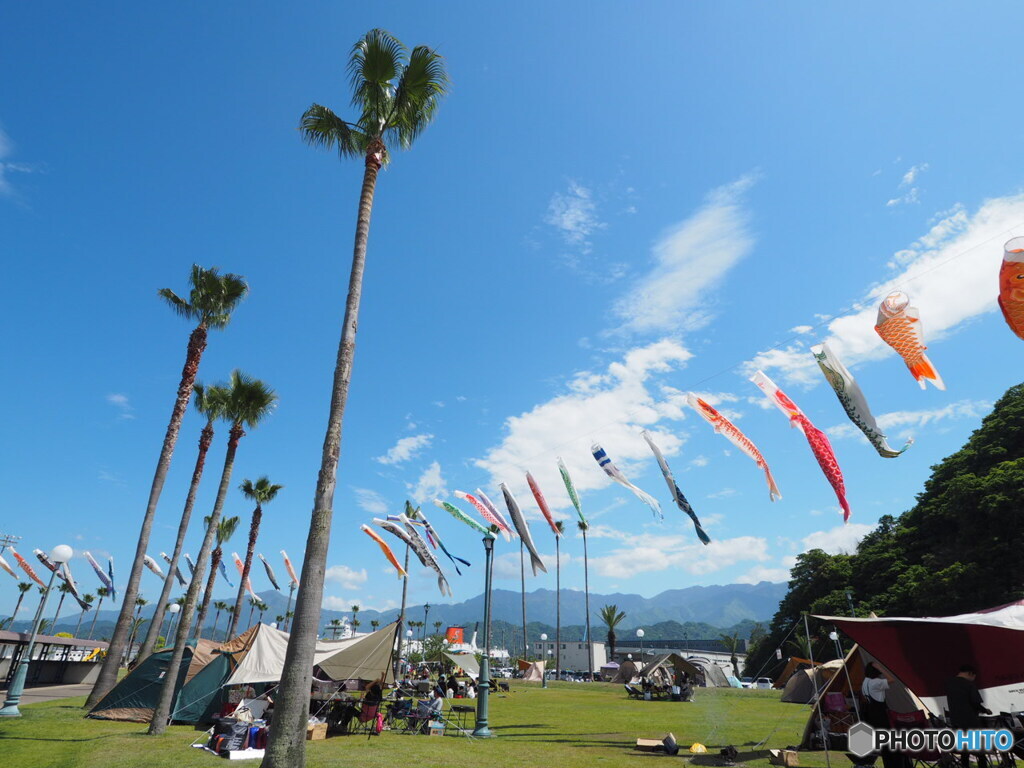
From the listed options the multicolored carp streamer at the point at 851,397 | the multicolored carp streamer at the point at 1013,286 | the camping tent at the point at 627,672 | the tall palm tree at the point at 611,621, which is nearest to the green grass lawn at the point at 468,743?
the multicolored carp streamer at the point at 851,397

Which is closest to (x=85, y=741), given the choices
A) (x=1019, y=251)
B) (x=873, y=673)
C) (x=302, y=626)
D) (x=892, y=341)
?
(x=302, y=626)

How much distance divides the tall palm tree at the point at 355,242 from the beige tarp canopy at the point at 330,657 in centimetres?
685

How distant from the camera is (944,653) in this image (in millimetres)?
9742

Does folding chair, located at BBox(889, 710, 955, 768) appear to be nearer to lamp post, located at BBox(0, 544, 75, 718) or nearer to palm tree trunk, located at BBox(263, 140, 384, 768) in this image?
palm tree trunk, located at BBox(263, 140, 384, 768)

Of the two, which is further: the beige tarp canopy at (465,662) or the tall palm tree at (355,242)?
the beige tarp canopy at (465,662)

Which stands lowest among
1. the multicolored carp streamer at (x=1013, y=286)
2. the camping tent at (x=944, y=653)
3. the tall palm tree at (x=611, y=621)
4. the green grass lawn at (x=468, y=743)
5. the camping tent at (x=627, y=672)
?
the green grass lawn at (x=468, y=743)

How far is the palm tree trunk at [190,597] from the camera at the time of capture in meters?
14.7

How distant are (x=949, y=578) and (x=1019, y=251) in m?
31.0

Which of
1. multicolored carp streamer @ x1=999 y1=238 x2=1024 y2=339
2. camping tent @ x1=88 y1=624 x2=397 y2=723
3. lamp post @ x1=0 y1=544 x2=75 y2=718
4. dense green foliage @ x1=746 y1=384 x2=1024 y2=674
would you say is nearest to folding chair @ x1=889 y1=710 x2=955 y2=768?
multicolored carp streamer @ x1=999 y1=238 x2=1024 y2=339

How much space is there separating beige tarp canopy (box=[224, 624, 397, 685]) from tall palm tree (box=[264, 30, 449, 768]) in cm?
685

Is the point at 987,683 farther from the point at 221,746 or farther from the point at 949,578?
the point at 949,578

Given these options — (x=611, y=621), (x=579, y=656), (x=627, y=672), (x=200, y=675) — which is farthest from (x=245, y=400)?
(x=579, y=656)

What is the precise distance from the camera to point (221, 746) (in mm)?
12070

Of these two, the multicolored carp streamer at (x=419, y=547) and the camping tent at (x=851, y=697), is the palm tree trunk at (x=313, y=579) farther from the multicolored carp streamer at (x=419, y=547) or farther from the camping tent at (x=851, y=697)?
the multicolored carp streamer at (x=419, y=547)
